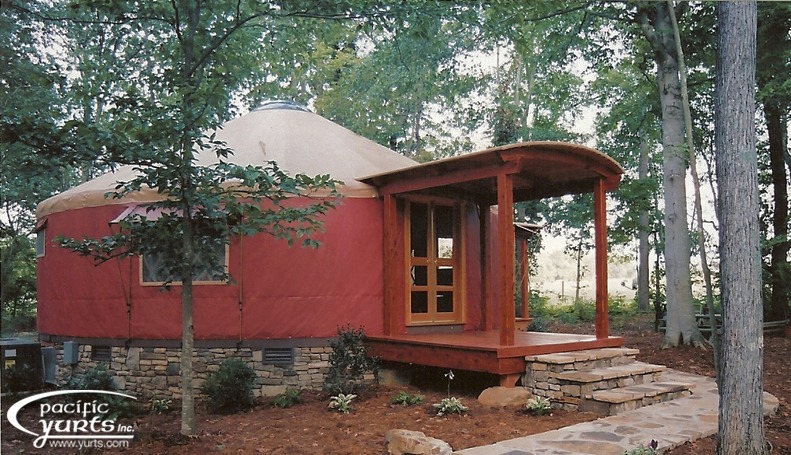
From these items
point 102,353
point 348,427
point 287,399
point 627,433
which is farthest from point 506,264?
point 102,353

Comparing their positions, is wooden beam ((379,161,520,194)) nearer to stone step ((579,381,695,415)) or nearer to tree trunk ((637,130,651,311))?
stone step ((579,381,695,415))

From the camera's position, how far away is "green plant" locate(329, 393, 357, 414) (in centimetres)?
576

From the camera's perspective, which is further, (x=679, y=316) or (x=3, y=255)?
(x=3, y=255)

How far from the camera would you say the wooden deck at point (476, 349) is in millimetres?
5832

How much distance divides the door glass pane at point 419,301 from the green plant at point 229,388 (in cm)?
222

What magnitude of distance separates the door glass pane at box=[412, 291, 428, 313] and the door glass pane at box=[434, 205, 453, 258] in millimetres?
536

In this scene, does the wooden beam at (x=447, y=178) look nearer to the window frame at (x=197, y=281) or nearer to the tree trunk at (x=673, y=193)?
the window frame at (x=197, y=281)

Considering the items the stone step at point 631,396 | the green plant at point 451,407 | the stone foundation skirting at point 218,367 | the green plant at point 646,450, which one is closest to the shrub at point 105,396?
the stone foundation skirting at point 218,367

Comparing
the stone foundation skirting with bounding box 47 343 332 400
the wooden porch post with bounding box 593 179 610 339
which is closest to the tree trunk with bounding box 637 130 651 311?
the wooden porch post with bounding box 593 179 610 339

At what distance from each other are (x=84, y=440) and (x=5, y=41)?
9.54 m

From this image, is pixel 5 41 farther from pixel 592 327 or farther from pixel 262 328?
pixel 592 327

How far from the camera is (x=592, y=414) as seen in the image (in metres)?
5.25

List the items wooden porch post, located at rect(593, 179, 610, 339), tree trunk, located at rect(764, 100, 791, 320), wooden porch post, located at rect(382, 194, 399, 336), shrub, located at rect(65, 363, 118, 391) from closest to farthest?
shrub, located at rect(65, 363, 118, 391), wooden porch post, located at rect(593, 179, 610, 339), wooden porch post, located at rect(382, 194, 399, 336), tree trunk, located at rect(764, 100, 791, 320)

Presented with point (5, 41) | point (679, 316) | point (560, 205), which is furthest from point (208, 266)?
point (560, 205)
